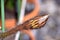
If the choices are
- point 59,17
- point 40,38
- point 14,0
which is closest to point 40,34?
point 40,38

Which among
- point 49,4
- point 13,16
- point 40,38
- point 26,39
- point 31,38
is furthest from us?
point 49,4

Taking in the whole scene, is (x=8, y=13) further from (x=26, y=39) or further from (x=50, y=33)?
(x=50, y=33)

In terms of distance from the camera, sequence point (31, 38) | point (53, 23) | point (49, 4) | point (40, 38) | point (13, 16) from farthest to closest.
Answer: point (49, 4), point (53, 23), point (40, 38), point (13, 16), point (31, 38)

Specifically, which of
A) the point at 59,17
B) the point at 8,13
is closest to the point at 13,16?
the point at 8,13

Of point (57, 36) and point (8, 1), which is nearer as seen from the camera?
point (8, 1)

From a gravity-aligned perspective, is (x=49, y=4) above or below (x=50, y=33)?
above

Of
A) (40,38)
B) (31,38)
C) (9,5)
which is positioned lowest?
(40,38)

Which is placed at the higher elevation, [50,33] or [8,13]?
[8,13]

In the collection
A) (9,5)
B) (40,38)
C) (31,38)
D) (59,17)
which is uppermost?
(9,5)

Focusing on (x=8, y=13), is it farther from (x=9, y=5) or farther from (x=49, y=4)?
(x=49, y=4)
